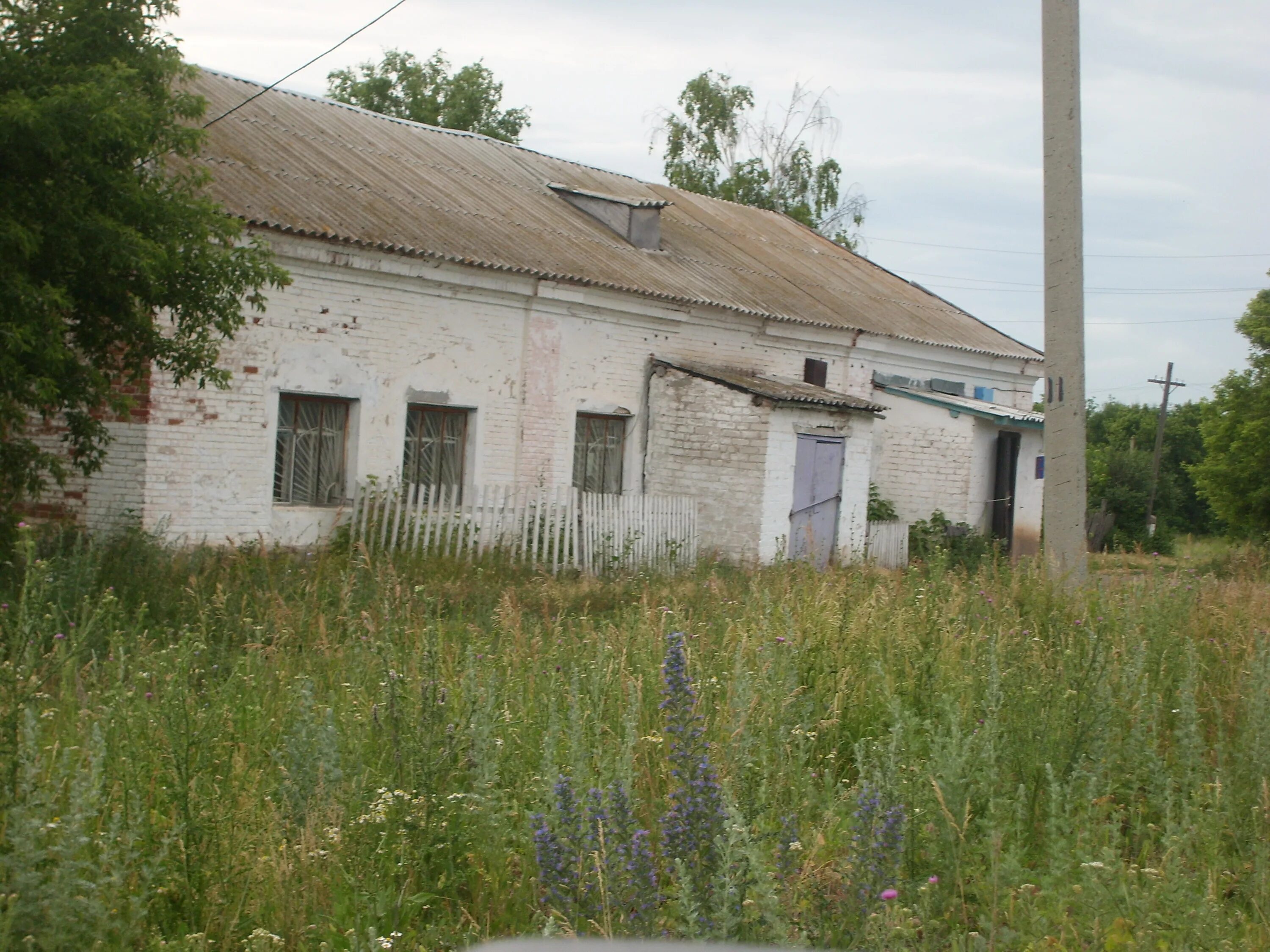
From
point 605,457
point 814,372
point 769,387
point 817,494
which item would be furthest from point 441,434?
point 814,372

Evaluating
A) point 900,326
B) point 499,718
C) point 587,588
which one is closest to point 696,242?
point 900,326

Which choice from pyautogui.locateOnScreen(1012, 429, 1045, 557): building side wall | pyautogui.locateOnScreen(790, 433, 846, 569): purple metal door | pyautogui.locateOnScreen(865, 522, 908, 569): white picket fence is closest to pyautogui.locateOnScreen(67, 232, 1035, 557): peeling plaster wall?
pyautogui.locateOnScreen(790, 433, 846, 569): purple metal door

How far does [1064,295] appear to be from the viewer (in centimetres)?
784

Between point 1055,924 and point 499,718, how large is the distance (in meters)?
2.05

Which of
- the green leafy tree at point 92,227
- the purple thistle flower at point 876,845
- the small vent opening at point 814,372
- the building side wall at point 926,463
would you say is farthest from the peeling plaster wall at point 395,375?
the purple thistle flower at point 876,845

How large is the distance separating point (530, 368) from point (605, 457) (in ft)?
5.98

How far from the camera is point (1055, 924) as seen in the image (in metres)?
3.41

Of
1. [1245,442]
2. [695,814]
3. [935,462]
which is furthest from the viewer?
[1245,442]

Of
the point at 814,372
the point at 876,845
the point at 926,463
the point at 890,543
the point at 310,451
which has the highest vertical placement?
the point at 814,372

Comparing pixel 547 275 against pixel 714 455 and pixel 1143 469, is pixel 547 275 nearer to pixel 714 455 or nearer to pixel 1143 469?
pixel 714 455

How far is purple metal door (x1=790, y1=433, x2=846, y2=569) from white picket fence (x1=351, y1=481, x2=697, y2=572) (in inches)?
57.8

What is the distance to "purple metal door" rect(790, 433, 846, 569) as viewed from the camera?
1466 cm

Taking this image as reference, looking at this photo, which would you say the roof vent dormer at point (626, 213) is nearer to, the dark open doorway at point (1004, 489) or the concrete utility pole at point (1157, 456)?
the dark open doorway at point (1004, 489)

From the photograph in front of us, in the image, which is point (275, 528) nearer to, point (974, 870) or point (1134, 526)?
point (974, 870)
